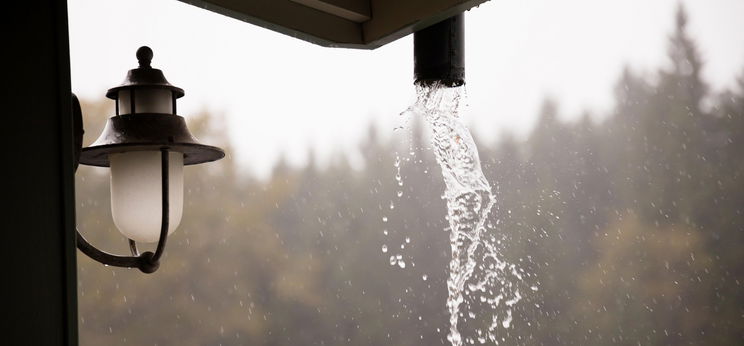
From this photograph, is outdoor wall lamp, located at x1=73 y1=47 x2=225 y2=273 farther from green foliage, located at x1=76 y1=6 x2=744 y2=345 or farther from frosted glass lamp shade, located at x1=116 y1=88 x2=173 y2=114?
green foliage, located at x1=76 y1=6 x2=744 y2=345

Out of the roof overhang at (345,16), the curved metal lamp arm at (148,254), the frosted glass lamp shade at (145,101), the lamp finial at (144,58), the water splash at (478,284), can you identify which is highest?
the roof overhang at (345,16)

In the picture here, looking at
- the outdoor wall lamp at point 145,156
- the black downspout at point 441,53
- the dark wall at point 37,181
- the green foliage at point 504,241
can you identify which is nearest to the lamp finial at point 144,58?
the outdoor wall lamp at point 145,156

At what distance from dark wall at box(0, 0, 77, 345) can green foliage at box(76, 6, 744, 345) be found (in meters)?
10.4

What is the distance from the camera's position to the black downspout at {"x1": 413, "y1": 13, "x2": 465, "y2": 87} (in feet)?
5.42

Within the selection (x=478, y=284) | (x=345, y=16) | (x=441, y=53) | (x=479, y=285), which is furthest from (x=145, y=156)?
(x=478, y=284)

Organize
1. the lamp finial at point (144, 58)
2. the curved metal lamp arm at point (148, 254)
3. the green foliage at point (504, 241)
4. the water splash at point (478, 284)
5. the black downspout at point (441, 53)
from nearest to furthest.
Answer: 1. the curved metal lamp arm at point (148, 254)
2. the lamp finial at point (144, 58)
3. the black downspout at point (441, 53)
4. the green foliage at point (504, 241)
5. the water splash at point (478, 284)

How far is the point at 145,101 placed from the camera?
1.40 m

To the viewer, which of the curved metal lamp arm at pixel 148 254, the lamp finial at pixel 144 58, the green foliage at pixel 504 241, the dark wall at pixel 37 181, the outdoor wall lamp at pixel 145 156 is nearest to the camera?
the dark wall at pixel 37 181

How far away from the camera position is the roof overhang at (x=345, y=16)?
140 centimetres

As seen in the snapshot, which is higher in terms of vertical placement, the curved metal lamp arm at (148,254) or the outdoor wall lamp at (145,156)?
the outdoor wall lamp at (145,156)

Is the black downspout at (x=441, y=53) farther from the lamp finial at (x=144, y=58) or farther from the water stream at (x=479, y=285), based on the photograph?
the water stream at (x=479, y=285)

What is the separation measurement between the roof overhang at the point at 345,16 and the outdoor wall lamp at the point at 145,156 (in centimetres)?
20

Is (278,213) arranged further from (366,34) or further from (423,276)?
(366,34)

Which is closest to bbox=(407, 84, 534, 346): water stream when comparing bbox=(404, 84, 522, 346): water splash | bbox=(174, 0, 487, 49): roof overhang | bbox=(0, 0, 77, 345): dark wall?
bbox=(404, 84, 522, 346): water splash
